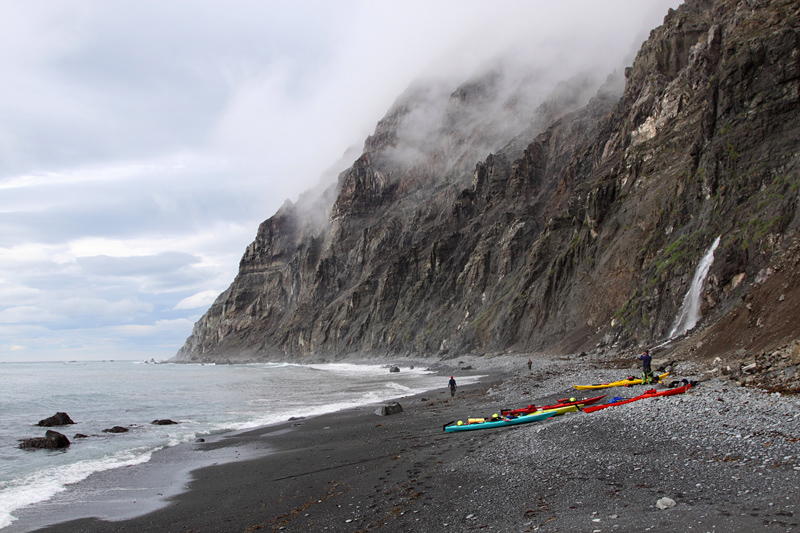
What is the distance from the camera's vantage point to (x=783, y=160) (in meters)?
32.4

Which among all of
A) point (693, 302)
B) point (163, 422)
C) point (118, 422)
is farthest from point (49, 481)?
point (693, 302)

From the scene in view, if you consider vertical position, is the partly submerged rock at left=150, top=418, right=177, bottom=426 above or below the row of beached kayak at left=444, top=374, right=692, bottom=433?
below

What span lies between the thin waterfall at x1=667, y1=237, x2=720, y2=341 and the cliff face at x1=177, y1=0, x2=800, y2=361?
0.86 metres

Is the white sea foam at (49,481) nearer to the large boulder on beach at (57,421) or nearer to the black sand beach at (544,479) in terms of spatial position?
the black sand beach at (544,479)

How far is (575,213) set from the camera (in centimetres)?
6425

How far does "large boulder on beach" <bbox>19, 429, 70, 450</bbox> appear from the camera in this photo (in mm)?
20203

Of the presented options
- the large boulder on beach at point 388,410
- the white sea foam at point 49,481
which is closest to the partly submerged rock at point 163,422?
the white sea foam at point 49,481

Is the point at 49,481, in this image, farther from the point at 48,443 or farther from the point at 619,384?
the point at 619,384

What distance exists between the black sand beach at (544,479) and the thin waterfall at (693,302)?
60.8 ft

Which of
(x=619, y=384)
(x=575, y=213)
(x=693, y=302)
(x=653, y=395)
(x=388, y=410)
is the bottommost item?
(x=388, y=410)

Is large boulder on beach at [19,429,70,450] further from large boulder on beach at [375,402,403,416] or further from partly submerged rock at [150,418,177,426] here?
large boulder on beach at [375,402,403,416]

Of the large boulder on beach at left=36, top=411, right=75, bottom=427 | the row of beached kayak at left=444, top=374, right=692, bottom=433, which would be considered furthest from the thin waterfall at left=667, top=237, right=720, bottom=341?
the large boulder on beach at left=36, top=411, right=75, bottom=427

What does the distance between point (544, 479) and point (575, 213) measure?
5913 centimetres

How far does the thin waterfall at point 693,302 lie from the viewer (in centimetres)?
3241
